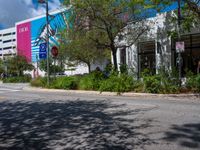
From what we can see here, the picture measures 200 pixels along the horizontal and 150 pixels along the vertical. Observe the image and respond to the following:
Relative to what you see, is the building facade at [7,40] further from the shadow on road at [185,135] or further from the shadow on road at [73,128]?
the shadow on road at [185,135]

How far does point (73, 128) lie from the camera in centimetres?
871

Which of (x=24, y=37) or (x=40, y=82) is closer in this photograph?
(x=40, y=82)

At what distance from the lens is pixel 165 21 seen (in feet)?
78.4

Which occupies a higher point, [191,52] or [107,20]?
[107,20]

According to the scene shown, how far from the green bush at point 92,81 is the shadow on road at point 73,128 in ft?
28.9

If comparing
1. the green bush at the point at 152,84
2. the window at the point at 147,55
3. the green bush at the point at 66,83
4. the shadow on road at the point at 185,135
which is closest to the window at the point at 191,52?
the window at the point at 147,55

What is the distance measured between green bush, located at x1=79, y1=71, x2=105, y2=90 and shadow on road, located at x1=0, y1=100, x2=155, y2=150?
879cm

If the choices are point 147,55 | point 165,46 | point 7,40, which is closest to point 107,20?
point 165,46

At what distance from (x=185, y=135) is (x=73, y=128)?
2.96 meters

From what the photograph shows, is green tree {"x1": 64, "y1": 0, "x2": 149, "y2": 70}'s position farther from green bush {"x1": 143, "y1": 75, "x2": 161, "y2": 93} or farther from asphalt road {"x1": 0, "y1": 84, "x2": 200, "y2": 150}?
asphalt road {"x1": 0, "y1": 84, "x2": 200, "y2": 150}

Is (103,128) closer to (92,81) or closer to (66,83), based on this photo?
(92,81)

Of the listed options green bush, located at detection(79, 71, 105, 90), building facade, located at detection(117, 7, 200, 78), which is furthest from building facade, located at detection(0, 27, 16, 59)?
green bush, located at detection(79, 71, 105, 90)

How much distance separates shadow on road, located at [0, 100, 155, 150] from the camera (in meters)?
7.13

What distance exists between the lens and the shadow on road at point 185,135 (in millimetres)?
6719
